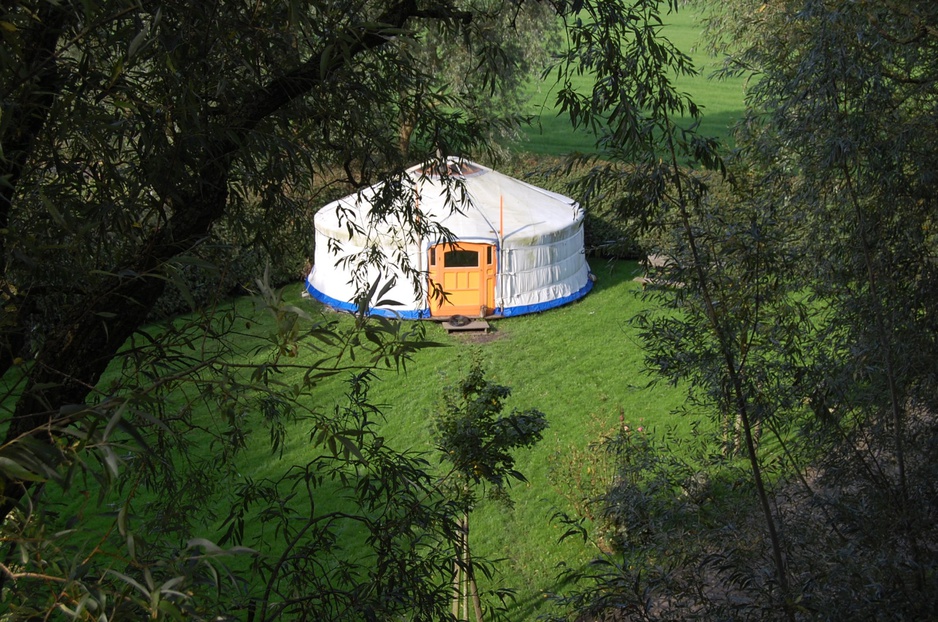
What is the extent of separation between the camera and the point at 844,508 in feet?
12.7

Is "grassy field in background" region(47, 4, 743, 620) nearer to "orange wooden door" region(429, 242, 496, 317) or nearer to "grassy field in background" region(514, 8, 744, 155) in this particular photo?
"orange wooden door" region(429, 242, 496, 317)

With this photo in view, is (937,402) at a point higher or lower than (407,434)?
higher

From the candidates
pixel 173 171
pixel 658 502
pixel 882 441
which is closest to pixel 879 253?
pixel 882 441

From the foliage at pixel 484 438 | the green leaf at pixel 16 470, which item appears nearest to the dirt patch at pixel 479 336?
the foliage at pixel 484 438

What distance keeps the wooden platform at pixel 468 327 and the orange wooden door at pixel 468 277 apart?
314mm

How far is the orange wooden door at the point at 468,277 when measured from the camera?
1274cm

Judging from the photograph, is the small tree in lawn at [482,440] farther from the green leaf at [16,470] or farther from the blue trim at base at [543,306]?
the blue trim at base at [543,306]

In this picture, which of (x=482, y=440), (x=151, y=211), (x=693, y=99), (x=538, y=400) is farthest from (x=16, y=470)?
(x=693, y=99)

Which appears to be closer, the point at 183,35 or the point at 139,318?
the point at 183,35

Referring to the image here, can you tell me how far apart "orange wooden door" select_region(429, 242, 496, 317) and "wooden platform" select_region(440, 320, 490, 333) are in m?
0.31

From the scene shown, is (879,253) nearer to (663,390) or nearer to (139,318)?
(139,318)

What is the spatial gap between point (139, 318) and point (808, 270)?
3.74 m

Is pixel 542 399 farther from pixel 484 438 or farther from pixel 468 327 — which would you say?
pixel 484 438

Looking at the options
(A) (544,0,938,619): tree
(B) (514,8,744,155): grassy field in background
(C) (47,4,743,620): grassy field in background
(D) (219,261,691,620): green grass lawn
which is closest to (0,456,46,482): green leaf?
(A) (544,0,938,619): tree
